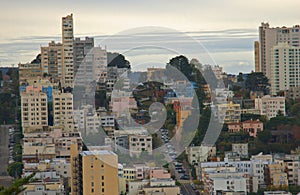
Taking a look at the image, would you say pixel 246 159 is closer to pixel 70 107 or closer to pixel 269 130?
pixel 269 130

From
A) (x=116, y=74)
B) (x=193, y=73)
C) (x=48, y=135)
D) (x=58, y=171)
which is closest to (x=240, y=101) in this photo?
(x=193, y=73)

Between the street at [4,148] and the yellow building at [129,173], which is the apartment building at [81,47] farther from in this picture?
the yellow building at [129,173]

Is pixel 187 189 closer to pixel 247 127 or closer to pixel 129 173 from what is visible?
pixel 129 173

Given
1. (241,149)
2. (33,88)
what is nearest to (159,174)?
(241,149)

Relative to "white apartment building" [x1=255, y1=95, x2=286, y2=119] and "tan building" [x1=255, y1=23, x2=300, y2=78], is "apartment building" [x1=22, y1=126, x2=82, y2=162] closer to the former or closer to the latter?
"white apartment building" [x1=255, y1=95, x2=286, y2=119]

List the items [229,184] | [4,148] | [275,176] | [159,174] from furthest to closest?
[4,148], [275,176], [159,174], [229,184]

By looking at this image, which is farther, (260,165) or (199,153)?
(199,153)
